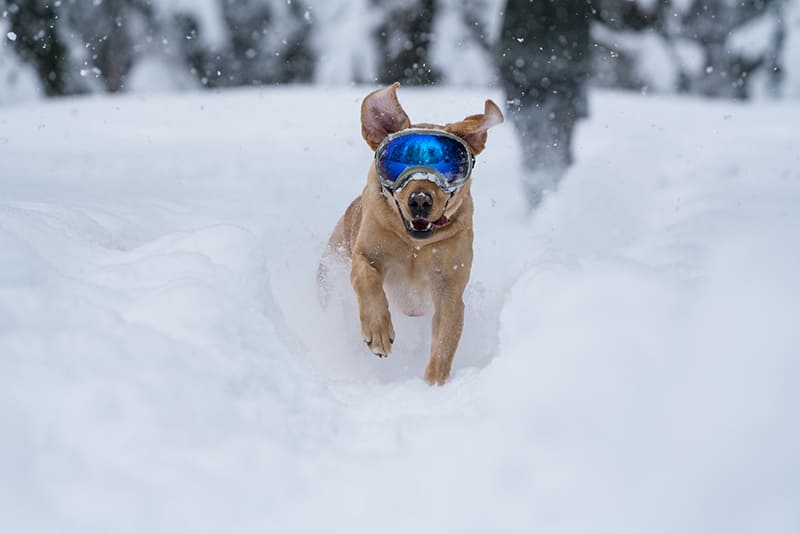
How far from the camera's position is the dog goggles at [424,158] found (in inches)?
125

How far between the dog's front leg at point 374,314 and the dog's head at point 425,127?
0.77 feet

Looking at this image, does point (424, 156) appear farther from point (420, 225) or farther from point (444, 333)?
point (444, 333)

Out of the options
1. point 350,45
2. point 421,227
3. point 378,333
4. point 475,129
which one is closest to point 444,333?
point 378,333

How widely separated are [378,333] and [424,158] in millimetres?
635

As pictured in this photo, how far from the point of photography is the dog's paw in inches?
127

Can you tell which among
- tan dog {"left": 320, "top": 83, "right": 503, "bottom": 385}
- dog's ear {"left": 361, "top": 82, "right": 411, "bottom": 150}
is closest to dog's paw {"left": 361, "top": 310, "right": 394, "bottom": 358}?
tan dog {"left": 320, "top": 83, "right": 503, "bottom": 385}

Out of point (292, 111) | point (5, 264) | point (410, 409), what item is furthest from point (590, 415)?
point (292, 111)

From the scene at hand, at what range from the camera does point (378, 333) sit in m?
3.23

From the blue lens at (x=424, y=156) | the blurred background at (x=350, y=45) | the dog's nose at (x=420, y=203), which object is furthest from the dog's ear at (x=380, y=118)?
the blurred background at (x=350, y=45)

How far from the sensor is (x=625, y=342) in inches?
88.8

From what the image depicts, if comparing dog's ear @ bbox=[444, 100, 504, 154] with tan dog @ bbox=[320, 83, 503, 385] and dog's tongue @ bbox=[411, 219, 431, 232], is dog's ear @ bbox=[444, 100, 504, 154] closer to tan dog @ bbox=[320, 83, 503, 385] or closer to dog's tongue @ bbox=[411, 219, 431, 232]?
tan dog @ bbox=[320, 83, 503, 385]

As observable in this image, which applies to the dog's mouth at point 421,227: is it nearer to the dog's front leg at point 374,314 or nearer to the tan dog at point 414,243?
the tan dog at point 414,243

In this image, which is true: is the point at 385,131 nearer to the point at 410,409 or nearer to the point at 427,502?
the point at 410,409

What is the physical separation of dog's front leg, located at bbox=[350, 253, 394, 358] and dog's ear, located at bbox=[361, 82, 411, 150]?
19.1 inches
